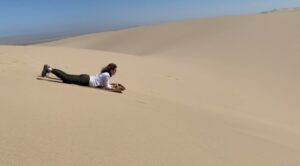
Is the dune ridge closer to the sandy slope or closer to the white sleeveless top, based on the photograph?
the white sleeveless top

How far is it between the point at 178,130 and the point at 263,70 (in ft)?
37.0

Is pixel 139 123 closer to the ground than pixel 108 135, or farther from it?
farther from it

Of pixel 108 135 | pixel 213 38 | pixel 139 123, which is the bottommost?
pixel 108 135

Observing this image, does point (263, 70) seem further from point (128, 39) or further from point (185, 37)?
point (128, 39)

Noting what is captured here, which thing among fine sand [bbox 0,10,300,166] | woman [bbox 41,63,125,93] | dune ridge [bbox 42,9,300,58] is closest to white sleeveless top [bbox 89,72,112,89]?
woman [bbox 41,63,125,93]

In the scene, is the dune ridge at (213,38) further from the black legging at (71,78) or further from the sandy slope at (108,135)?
the sandy slope at (108,135)

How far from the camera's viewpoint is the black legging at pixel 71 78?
6.36m

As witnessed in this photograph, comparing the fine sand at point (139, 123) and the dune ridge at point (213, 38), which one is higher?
the dune ridge at point (213, 38)

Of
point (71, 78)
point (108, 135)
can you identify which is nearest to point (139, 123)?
point (108, 135)

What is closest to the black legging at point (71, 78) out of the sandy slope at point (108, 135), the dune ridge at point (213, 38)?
the sandy slope at point (108, 135)

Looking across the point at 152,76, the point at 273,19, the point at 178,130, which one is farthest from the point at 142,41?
the point at 178,130

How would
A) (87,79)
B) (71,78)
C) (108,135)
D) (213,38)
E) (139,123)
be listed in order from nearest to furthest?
(108,135) < (139,123) < (71,78) < (87,79) < (213,38)

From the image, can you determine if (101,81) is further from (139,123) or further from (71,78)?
(139,123)

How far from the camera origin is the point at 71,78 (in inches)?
252
